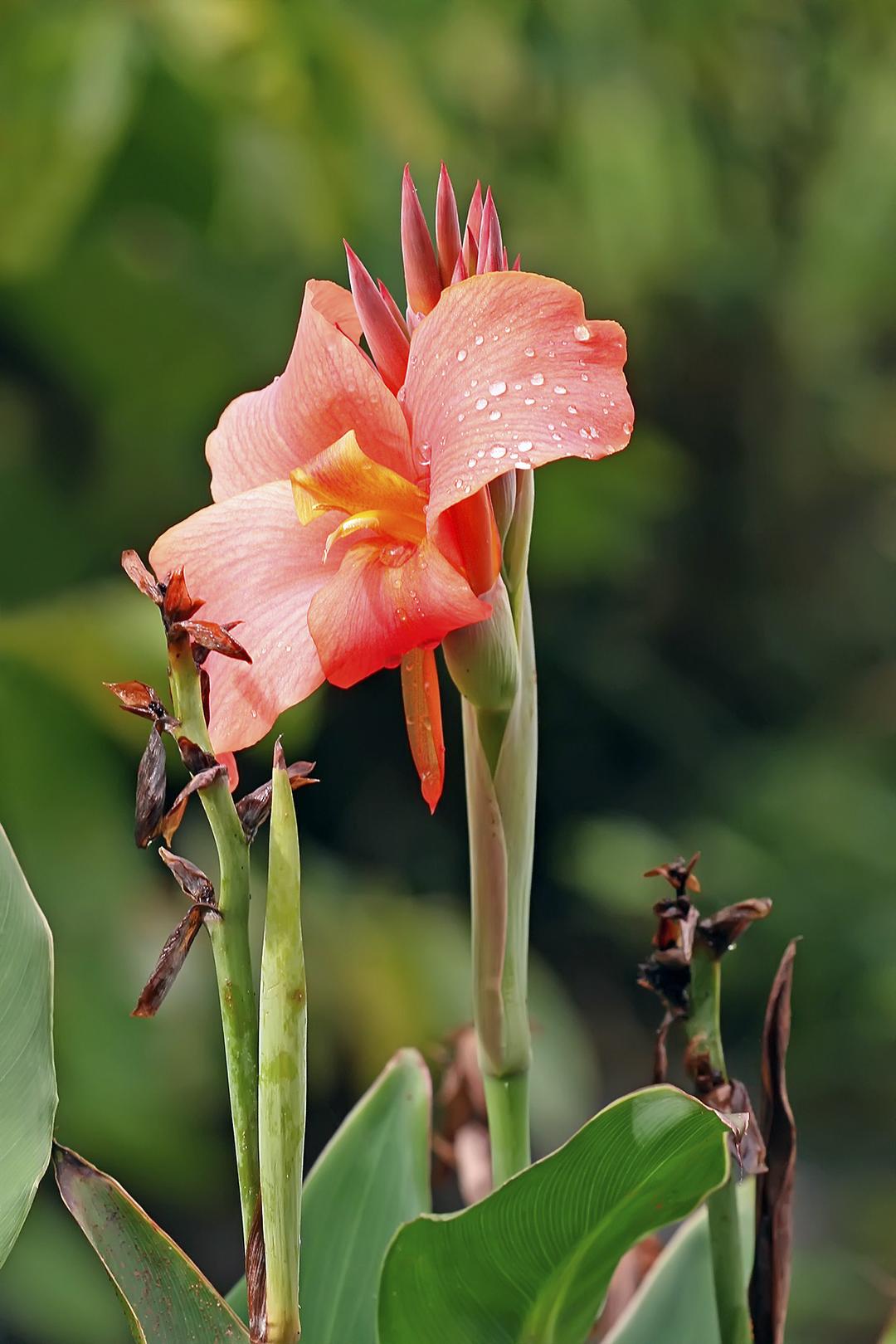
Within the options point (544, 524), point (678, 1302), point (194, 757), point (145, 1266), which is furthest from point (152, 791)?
point (544, 524)

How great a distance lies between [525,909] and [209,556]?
0.39ft

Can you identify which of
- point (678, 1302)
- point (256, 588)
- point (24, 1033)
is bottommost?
point (678, 1302)

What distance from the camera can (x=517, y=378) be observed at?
25 cm

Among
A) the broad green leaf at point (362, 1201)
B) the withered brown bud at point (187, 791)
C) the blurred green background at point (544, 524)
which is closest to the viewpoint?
the withered brown bud at point (187, 791)

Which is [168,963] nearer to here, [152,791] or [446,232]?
[152,791]

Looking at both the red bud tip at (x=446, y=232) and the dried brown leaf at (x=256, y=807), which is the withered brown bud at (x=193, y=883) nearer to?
the dried brown leaf at (x=256, y=807)

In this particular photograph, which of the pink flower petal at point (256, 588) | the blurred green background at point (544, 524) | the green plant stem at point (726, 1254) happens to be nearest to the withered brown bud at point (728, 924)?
the green plant stem at point (726, 1254)

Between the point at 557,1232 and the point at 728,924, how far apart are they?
82 millimetres

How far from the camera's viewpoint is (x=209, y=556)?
28cm

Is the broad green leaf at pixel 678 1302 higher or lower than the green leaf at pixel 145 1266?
lower

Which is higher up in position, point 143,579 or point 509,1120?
point 143,579

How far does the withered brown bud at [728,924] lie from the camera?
28 centimetres

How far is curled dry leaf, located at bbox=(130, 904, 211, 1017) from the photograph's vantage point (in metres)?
0.22

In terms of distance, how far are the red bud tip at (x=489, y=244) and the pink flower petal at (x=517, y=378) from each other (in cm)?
2
